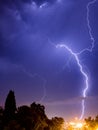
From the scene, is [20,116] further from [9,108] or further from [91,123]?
[91,123]

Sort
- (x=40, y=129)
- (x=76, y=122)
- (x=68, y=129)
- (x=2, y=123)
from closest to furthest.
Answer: (x=2, y=123), (x=40, y=129), (x=68, y=129), (x=76, y=122)

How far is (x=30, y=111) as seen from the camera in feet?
113

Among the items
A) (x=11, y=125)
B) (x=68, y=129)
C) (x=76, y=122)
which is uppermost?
(x=76, y=122)

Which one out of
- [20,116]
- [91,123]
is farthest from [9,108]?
[91,123]

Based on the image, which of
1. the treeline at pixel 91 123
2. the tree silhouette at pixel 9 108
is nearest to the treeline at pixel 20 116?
the tree silhouette at pixel 9 108

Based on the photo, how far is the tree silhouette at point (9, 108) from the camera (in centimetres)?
3394

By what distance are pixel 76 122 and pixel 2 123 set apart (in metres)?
66.5

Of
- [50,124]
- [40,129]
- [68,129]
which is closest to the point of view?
[40,129]

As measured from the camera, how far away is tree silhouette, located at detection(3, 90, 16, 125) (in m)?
33.9

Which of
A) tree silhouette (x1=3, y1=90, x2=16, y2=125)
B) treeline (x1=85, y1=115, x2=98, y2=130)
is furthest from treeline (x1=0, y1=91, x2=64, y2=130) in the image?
treeline (x1=85, y1=115, x2=98, y2=130)

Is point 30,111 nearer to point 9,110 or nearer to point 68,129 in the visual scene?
point 9,110

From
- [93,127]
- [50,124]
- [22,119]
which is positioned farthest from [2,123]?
[93,127]

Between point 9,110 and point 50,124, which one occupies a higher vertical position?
point 50,124

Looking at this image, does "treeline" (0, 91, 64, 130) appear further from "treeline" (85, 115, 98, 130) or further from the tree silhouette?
"treeline" (85, 115, 98, 130)
